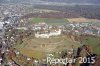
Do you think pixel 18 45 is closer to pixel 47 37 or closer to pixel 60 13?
pixel 47 37

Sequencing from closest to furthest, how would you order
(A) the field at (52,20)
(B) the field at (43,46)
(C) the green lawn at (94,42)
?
1. (B) the field at (43,46)
2. (C) the green lawn at (94,42)
3. (A) the field at (52,20)

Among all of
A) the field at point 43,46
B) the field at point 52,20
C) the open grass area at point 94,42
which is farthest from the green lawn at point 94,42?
the field at point 52,20

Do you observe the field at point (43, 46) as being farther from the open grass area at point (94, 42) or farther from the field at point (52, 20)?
the field at point (52, 20)

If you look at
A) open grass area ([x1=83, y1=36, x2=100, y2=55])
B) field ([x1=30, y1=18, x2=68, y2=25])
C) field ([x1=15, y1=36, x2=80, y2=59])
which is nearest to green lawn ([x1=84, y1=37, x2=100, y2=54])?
open grass area ([x1=83, y1=36, x2=100, y2=55])

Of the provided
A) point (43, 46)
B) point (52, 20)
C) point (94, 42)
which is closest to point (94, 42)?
point (94, 42)

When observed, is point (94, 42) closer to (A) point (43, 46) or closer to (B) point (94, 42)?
(B) point (94, 42)

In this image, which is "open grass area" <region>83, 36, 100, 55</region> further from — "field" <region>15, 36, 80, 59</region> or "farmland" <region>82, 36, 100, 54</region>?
"field" <region>15, 36, 80, 59</region>
